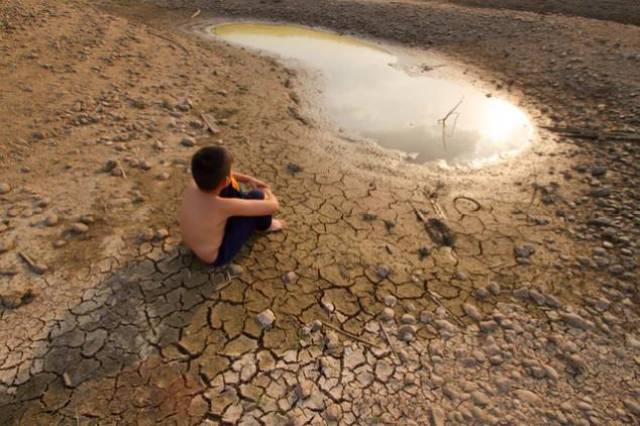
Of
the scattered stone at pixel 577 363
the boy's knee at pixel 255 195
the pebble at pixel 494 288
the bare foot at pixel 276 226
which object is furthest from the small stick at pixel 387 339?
the boy's knee at pixel 255 195

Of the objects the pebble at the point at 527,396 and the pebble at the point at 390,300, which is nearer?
the pebble at the point at 527,396

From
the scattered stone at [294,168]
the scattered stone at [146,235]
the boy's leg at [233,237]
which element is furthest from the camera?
the scattered stone at [294,168]

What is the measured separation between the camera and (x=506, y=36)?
880 centimetres

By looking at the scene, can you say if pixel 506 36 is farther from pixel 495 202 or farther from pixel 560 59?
pixel 495 202

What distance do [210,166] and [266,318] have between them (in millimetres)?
1189

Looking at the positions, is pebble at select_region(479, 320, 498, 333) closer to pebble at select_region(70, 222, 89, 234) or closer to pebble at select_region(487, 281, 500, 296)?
pebble at select_region(487, 281, 500, 296)

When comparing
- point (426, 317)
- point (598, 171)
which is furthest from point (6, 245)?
point (598, 171)

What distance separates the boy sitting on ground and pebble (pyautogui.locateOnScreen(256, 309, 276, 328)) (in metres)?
0.59

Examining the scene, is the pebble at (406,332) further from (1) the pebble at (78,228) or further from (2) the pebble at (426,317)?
(1) the pebble at (78,228)

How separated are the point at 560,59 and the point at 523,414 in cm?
716

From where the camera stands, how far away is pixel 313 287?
11.0ft

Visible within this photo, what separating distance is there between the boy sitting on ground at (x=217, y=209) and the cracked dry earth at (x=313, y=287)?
8.8 inches

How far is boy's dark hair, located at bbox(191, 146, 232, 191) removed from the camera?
2859 mm

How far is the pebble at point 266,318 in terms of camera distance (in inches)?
120
